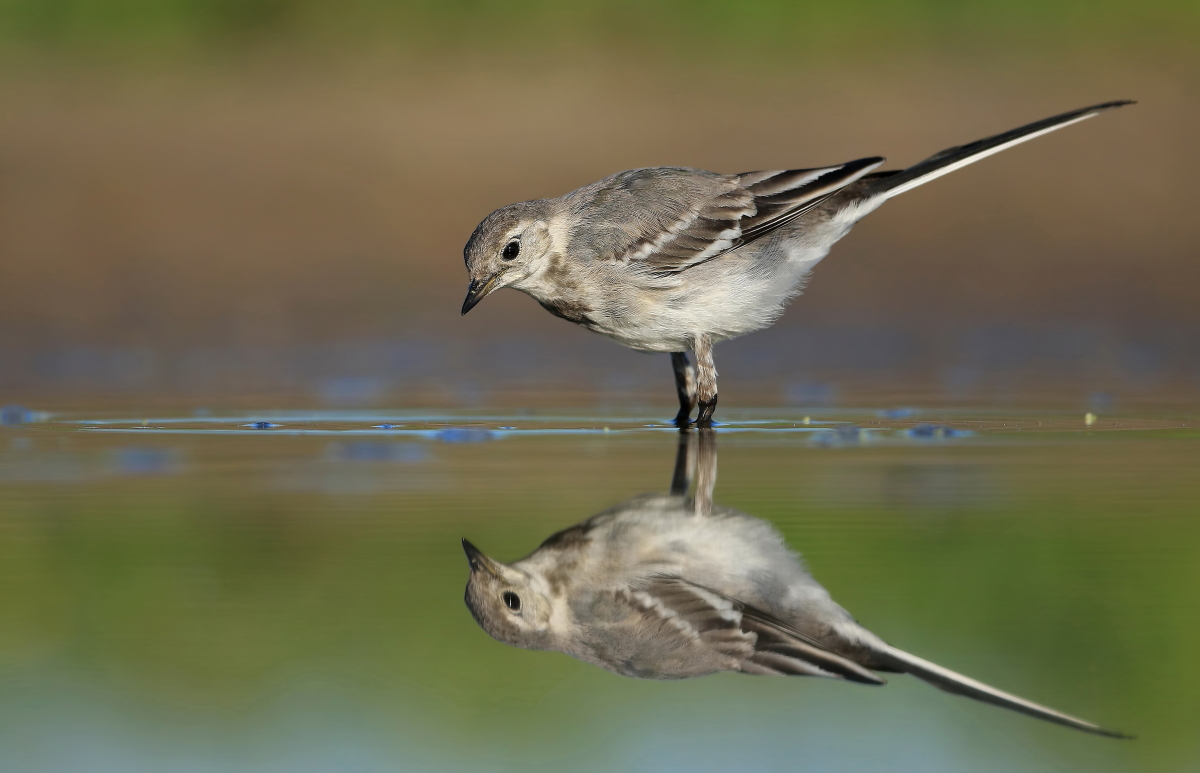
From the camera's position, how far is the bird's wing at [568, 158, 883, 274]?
823 centimetres

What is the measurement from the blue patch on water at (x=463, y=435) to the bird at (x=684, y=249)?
2.14 ft

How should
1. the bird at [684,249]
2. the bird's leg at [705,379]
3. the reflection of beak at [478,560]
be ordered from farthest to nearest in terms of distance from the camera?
1. the bird's leg at [705,379]
2. the bird at [684,249]
3. the reflection of beak at [478,560]

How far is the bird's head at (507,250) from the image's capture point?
25.9ft

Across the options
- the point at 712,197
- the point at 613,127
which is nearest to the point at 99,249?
the point at 613,127

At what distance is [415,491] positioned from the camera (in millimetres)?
5758

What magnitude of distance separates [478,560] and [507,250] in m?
3.61

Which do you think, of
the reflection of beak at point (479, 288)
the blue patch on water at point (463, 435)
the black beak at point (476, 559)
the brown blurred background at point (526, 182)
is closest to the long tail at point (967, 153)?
the brown blurred background at point (526, 182)

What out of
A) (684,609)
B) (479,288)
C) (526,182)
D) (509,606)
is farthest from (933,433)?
(526,182)

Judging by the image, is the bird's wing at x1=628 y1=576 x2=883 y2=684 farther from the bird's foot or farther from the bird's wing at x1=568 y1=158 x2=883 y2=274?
the bird's wing at x1=568 y1=158 x2=883 y2=274

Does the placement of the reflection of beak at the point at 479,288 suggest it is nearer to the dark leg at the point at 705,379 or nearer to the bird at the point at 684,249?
the bird at the point at 684,249

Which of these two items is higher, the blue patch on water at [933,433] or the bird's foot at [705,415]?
the blue patch on water at [933,433]

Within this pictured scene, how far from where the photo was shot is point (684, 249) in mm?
8297

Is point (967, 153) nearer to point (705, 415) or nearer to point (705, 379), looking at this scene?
point (705, 379)

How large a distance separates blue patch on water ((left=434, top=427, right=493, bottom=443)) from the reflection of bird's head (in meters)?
2.93
